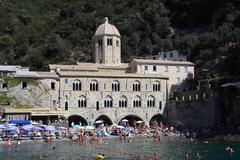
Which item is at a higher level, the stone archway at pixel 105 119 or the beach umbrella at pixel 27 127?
the stone archway at pixel 105 119

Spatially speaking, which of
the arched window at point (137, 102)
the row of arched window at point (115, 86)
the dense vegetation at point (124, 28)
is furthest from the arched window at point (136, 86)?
the dense vegetation at point (124, 28)

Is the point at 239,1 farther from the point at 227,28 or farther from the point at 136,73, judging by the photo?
the point at 136,73

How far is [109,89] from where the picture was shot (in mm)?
62156

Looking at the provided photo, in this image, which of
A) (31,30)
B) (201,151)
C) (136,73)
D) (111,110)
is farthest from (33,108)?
(31,30)

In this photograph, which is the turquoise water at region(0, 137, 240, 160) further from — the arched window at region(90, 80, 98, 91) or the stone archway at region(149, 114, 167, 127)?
the stone archway at region(149, 114, 167, 127)

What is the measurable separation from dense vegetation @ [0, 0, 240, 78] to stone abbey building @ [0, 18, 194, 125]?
7695 mm

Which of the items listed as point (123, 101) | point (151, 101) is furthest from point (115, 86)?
point (151, 101)

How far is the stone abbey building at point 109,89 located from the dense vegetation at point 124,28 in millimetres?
7695

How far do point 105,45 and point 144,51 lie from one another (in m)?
22.8

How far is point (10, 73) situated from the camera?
58.4 metres

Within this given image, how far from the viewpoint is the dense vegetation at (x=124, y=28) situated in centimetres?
8019

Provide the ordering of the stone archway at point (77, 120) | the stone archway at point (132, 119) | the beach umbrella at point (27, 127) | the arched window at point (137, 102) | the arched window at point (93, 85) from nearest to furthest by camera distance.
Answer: the beach umbrella at point (27, 127) < the arched window at point (93, 85) < the stone archway at point (77, 120) < the arched window at point (137, 102) < the stone archway at point (132, 119)

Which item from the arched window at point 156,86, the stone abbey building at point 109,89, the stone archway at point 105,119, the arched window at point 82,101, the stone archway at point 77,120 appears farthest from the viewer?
the arched window at point 156,86

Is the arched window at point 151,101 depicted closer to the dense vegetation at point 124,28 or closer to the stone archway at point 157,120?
the stone archway at point 157,120
